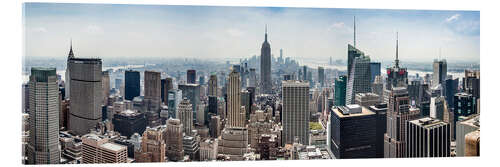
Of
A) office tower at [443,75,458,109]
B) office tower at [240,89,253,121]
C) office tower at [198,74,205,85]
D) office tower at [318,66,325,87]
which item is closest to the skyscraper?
office tower at [198,74,205,85]

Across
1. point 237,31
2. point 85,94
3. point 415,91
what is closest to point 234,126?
point 237,31

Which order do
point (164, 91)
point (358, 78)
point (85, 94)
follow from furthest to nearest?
1. point (358, 78)
2. point (164, 91)
3. point (85, 94)

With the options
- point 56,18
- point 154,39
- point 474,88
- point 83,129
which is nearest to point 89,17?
point 56,18

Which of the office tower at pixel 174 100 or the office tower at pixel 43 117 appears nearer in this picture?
the office tower at pixel 43 117

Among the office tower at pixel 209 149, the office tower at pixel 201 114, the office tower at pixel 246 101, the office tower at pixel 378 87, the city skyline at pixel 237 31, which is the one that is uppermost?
the city skyline at pixel 237 31

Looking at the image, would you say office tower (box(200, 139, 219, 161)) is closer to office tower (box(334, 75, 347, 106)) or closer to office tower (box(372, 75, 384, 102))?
office tower (box(334, 75, 347, 106))

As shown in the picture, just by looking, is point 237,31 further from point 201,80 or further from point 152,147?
point 152,147

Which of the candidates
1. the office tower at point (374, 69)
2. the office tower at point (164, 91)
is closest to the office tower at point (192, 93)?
the office tower at point (164, 91)

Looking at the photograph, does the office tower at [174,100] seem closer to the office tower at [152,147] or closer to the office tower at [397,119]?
the office tower at [152,147]
